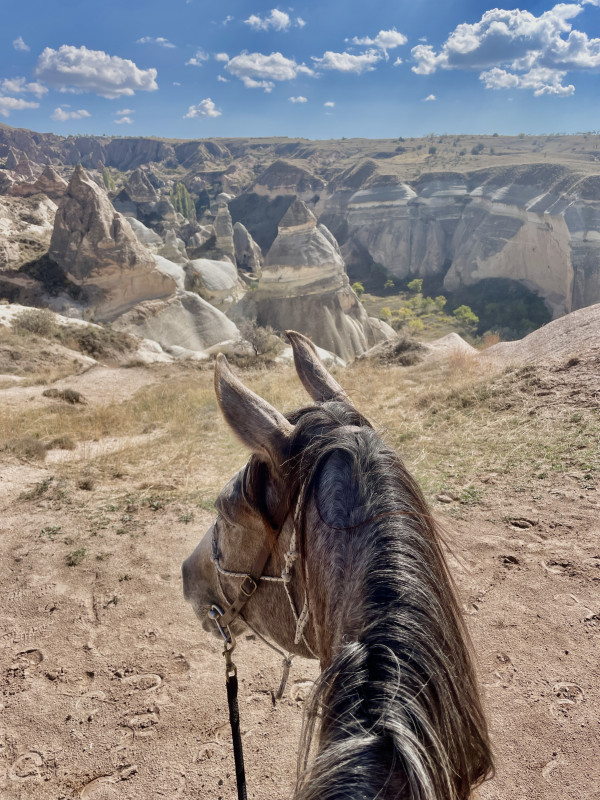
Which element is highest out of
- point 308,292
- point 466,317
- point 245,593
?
point 245,593

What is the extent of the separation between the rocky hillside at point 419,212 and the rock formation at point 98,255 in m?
2.29

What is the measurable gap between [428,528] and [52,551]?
15.1ft

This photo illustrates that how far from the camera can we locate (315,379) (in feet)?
5.19

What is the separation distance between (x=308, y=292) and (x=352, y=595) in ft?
85.4

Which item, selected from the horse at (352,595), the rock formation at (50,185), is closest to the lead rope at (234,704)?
the horse at (352,595)

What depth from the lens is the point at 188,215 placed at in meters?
59.3

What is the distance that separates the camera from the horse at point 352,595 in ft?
2.56

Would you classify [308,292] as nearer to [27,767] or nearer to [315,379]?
[27,767]

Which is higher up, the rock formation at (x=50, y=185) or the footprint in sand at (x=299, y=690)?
the rock formation at (x=50, y=185)

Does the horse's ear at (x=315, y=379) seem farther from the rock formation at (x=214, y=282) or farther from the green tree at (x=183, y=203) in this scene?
the green tree at (x=183, y=203)

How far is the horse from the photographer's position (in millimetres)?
780

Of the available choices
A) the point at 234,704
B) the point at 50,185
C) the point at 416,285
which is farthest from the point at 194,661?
the point at 416,285

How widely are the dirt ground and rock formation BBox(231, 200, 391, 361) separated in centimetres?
2101

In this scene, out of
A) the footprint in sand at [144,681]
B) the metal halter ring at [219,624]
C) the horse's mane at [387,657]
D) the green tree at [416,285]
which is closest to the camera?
the horse's mane at [387,657]
